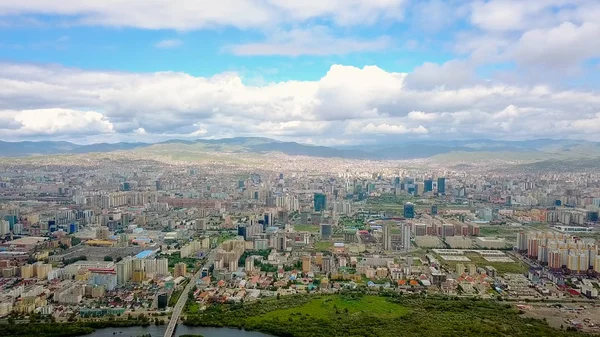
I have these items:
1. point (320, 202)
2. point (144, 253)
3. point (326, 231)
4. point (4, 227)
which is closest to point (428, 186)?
point (320, 202)

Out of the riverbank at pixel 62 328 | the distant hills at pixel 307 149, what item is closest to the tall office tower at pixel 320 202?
the riverbank at pixel 62 328

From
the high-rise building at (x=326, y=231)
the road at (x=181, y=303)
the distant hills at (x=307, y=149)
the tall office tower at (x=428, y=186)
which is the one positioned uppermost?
the distant hills at (x=307, y=149)

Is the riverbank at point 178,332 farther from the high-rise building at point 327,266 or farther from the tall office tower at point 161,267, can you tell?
the high-rise building at point 327,266

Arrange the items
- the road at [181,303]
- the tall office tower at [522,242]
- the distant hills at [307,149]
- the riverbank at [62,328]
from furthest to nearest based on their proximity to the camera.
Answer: the distant hills at [307,149]
the tall office tower at [522,242]
the road at [181,303]
the riverbank at [62,328]

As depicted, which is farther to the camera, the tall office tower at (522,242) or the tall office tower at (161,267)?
the tall office tower at (522,242)

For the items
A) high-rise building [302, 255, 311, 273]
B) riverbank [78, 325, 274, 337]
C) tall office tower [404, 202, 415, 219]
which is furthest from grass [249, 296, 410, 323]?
tall office tower [404, 202, 415, 219]

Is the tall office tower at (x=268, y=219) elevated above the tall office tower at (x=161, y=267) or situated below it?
above

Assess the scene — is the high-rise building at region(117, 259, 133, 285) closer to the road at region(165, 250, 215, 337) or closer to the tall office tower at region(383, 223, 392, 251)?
the road at region(165, 250, 215, 337)

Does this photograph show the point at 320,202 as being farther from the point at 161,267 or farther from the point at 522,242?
the point at 161,267
